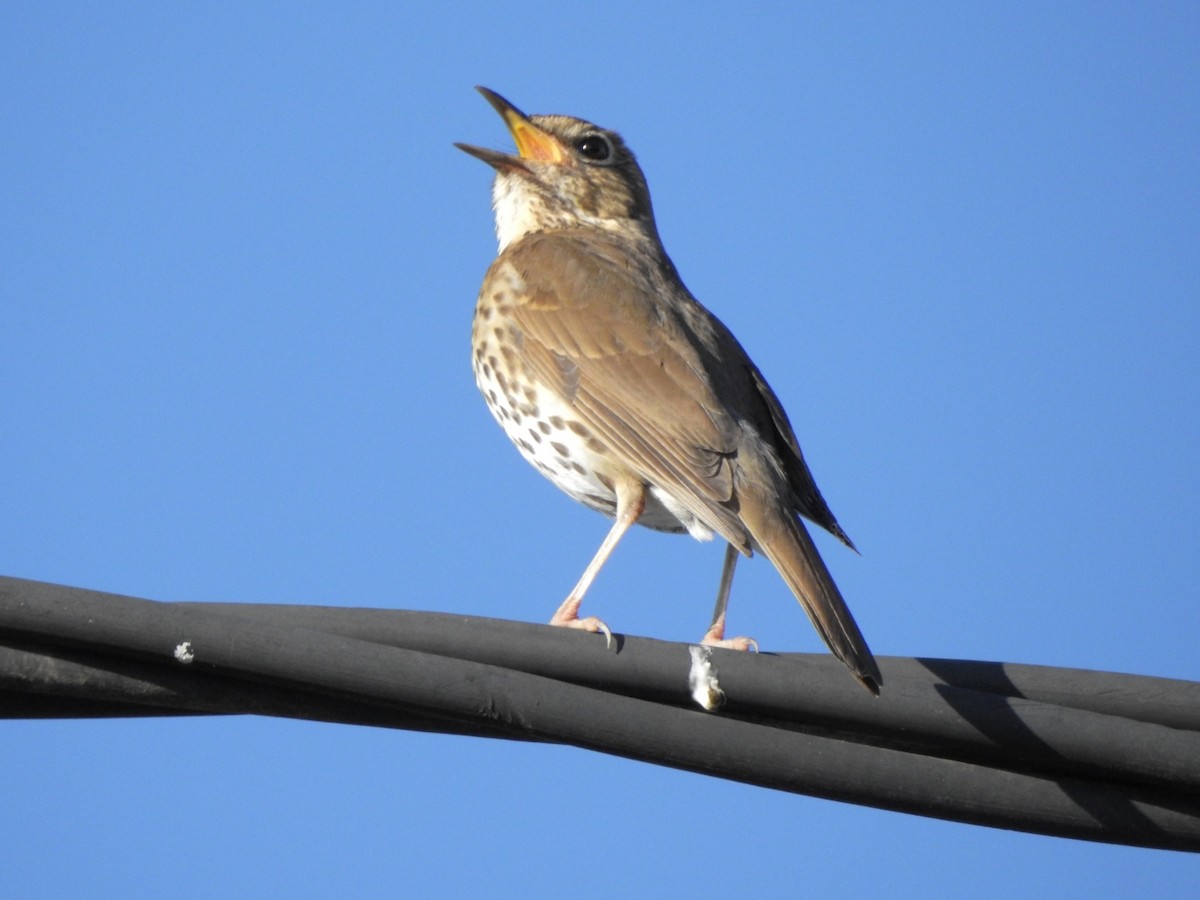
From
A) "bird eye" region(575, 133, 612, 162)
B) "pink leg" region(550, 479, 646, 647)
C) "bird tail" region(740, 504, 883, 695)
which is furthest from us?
"bird eye" region(575, 133, 612, 162)

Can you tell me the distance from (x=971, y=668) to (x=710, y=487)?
195 centimetres

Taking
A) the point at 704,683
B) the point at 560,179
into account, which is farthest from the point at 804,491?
the point at 704,683

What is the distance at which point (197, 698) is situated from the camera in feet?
10.9

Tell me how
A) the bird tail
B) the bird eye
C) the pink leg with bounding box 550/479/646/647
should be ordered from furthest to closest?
the bird eye
the pink leg with bounding box 550/479/646/647
the bird tail

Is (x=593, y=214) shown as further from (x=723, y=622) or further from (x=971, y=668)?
(x=971, y=668)

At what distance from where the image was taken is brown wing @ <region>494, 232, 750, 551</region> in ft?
19.8

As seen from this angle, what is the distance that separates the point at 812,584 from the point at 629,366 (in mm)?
1819

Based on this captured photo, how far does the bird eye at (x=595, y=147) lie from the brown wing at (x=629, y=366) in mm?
833

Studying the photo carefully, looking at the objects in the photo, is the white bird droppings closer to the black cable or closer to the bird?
the black cable

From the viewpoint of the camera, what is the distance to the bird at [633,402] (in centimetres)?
589

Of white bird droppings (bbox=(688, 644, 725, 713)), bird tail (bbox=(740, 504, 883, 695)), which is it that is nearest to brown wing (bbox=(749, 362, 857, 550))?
bird tail (bbox=(740, 504, 883, 695))

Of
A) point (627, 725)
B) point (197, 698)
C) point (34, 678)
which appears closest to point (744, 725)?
point (627, 725)

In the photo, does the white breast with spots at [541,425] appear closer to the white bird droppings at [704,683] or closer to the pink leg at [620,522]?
the pink leg at [620,522]

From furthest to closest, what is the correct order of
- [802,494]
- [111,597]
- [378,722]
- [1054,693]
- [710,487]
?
[802,494] → [710,487] → [1054,693] → [378,722] → [111,597]
